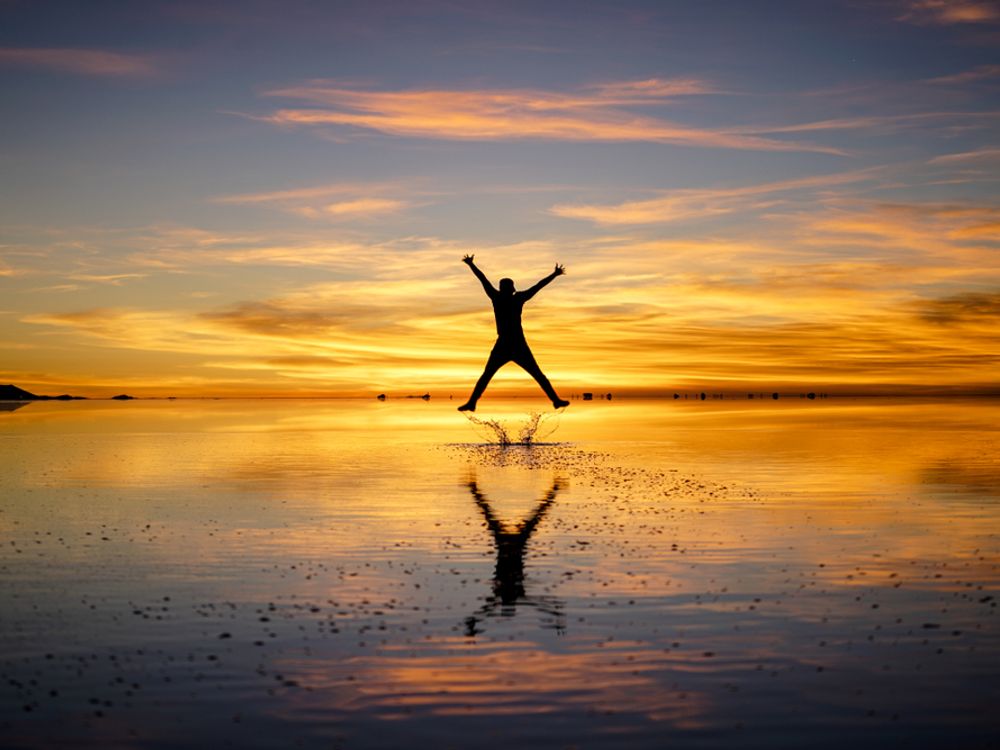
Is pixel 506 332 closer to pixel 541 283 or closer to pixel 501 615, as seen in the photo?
Result: pixel 541 283

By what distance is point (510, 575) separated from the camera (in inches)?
664

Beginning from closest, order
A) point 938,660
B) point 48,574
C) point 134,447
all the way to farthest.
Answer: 1. point 938,660
2. point 48,574
3. point 134,447

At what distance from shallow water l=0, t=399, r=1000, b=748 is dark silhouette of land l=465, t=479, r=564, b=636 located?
9 cm

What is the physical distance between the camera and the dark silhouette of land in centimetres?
1413

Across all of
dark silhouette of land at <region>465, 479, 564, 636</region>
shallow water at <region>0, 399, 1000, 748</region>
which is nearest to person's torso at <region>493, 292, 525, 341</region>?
shallow water at <region>0, 399, 1000, 748</region>

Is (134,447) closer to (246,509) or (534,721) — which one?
(246,509)

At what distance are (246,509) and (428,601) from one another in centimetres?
1179

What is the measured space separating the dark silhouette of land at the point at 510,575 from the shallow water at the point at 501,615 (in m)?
0.09

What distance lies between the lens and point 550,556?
1866 centimetres

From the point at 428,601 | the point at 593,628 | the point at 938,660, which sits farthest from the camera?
the point at 428,601

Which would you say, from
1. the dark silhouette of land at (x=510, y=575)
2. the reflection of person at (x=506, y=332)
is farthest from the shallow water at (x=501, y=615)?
the reflection of person at (x=506, y=332)

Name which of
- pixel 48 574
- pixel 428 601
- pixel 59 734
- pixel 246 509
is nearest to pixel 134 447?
pixel 246 509

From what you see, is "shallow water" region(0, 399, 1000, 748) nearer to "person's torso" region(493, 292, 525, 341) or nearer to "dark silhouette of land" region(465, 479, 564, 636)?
"dark silhouette of land" region(465, 479, 564, 636)

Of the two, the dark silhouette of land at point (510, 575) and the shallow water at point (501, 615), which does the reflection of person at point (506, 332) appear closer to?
the shallow water at point (501, 615)
